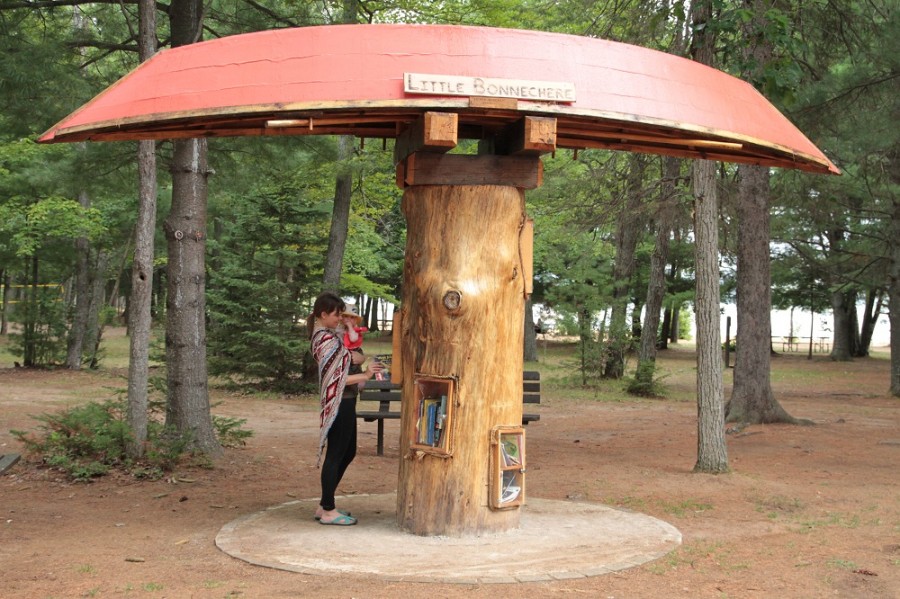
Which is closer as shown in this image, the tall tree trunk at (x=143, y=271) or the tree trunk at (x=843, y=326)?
the tall tree trunk at (x=143, y=271)

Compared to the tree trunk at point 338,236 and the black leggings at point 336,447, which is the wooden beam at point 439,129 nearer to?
the black leggings at point 336,447

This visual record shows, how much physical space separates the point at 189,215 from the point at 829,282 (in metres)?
28.9

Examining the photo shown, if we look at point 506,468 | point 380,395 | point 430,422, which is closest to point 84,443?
point 380,395

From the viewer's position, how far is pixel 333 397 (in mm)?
7246

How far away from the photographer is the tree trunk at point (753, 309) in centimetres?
1550

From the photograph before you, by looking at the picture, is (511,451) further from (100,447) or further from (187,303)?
(100,447)

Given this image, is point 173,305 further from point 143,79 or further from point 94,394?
point 94,394

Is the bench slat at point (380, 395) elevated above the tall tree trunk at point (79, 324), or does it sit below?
below

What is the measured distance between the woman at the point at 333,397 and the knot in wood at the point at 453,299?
3.03ft

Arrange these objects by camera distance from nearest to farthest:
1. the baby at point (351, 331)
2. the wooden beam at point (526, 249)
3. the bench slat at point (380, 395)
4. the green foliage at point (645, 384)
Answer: the wooden beam at point (526, 249) < the baby at point (351, 331) < the bench slat at point (380, 395) < the green foliage at point (645, 384)

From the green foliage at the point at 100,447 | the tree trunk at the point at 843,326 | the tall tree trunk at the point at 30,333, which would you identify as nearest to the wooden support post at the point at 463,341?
the green foliage at the point at 100,447

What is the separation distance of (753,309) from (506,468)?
9754mm

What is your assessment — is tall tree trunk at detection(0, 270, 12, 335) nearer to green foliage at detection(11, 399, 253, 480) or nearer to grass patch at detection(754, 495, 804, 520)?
green foliage at detection(11, 399, 253, 480)

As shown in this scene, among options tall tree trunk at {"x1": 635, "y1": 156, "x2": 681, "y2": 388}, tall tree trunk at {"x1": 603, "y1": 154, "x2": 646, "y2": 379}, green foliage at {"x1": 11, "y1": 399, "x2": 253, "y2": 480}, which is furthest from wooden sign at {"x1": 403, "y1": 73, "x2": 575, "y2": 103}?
tall tree trunk at {"x1": 635, "y1": 156, "x2": 681, "y2": 388}
